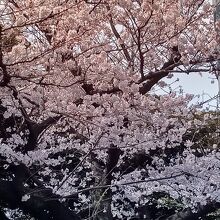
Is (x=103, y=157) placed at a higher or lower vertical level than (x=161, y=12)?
lower

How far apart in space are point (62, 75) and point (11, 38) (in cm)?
104

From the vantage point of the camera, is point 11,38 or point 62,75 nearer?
point 11,38

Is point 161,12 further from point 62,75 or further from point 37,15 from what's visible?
point 37,15

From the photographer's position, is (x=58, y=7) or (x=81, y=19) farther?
(x=81, y=19)

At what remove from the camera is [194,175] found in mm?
6410

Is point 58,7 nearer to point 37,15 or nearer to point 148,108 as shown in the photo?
point 37,15

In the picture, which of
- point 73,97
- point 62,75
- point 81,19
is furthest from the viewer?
point 73,97

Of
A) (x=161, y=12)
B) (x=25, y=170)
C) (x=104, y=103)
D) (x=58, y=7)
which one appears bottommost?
(x=25, y=170)

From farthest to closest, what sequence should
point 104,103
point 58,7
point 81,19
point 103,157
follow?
point 103,157 < point 104,103 < point 81,19 < point 58,7

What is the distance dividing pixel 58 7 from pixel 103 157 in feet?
12.7

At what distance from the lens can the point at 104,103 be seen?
5.29 metres

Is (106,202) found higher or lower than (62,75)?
lower

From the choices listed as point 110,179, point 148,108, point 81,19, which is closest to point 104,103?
point 148,108

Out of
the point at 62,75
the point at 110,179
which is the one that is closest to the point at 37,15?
the point at 62,75
